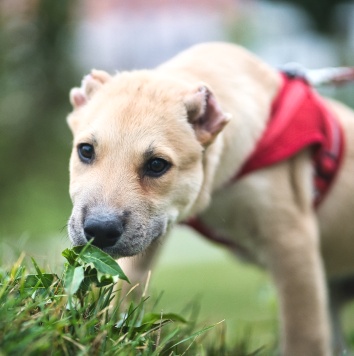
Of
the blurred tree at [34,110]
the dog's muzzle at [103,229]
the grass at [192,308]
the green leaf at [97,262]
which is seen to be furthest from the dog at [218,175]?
the blurred tree at [34,110]

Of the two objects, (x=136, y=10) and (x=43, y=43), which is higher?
(x=43, y=43)

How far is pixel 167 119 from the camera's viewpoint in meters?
3.63

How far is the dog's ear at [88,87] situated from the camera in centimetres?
387

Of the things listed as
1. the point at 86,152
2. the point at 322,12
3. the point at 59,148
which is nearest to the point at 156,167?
the point at 86,152

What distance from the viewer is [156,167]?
3.50 metres

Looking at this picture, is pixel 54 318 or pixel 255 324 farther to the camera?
pixel 255 324

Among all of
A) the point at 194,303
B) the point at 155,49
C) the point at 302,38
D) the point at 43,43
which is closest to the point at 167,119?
the point at 194,303

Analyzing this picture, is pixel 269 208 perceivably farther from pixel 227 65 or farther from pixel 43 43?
pixel 43 43

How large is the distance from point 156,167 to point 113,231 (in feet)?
1.58

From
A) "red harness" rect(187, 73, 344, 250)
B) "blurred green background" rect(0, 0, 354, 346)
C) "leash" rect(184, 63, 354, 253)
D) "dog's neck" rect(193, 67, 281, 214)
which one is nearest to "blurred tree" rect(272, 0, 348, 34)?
"blurred green background" rect(0, 0, 354, 346)

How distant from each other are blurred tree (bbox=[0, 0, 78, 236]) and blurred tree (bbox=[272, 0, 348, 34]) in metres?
12.6

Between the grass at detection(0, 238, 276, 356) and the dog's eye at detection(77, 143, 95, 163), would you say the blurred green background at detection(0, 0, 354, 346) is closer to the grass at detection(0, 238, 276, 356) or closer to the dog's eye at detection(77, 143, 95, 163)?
the dog's eye at detection(77, 143, 95, 163)

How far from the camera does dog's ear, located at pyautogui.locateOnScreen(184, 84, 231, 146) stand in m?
3.71

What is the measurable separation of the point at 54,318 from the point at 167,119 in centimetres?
137
